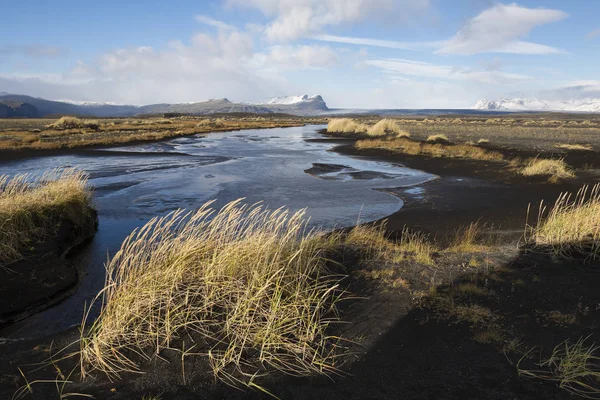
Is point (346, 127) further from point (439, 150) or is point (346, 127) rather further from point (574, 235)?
point (574, 235)

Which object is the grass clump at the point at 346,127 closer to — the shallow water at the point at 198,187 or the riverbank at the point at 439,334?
the shallow water at the point at 198,187

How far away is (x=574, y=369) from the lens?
4.02m

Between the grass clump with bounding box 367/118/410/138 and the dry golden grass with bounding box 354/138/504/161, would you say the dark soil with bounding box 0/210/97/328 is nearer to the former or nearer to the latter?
the dry golden grass with bounding box 354/138/504/161

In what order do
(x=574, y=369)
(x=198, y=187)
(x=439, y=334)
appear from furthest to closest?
1. (x=198, y=187)
2. (x=439, y=334)
3. (x=574, y=369)

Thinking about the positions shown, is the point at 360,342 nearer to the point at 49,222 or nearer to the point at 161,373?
the point at 161,373

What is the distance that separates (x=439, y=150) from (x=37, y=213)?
89.9ft

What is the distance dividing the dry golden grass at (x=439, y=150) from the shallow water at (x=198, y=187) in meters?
5.46

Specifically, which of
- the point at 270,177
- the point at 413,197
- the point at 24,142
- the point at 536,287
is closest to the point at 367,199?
the point at 413,197

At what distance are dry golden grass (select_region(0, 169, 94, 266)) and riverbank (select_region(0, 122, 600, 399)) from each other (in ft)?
12.2

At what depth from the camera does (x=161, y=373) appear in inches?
165

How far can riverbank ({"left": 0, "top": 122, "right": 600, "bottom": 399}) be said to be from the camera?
12.9 ft

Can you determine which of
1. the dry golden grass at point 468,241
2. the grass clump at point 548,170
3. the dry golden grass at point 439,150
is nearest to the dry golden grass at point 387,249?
the dry golden grass at point 468,241

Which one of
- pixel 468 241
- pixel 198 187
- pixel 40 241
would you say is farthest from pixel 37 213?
pixel 468 241

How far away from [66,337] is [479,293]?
20.1 feet
